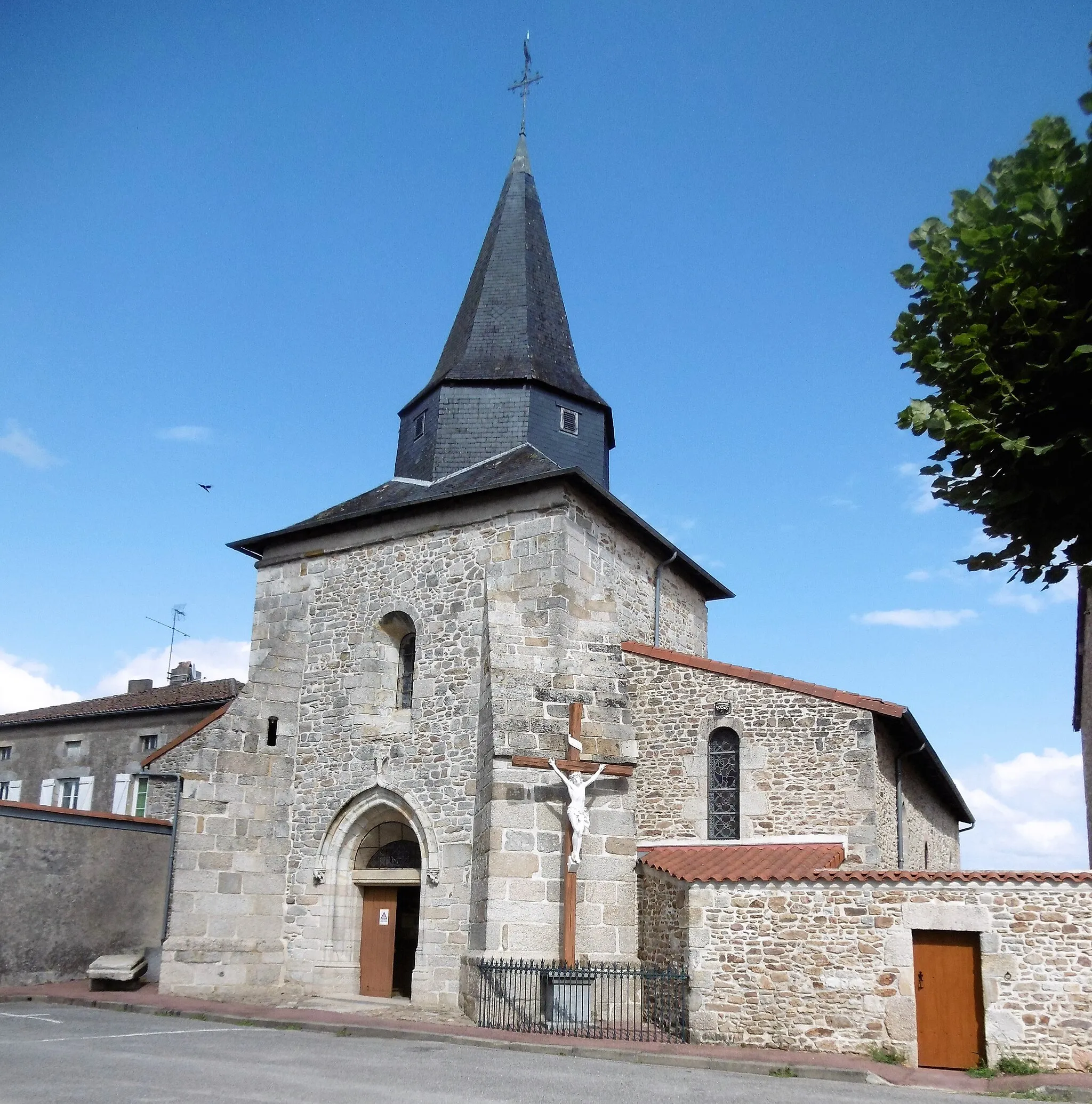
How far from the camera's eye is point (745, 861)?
467 inches

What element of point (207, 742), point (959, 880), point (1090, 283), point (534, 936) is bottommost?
point (534, 936)

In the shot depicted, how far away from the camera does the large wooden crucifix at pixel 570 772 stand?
12.1 meters

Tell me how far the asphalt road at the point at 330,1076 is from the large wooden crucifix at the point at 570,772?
6.36 ft

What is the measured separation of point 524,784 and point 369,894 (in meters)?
3.48

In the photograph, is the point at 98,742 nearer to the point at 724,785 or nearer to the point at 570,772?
the point at 570,772

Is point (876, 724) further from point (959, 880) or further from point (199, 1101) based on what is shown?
point (199, 1101)

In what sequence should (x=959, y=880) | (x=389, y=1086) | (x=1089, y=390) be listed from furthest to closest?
(x=959, y=880) → (x=389, y=1086) → (x=1089, y=390)

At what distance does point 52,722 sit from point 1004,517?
2191 centimetres

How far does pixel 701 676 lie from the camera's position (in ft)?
46.4

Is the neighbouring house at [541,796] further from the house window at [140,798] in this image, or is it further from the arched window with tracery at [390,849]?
the house window at [140,798]

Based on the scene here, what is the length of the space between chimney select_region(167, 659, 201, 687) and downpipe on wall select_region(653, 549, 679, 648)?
15.5 m

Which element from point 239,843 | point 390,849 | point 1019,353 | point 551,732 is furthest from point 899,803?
point 1019,353

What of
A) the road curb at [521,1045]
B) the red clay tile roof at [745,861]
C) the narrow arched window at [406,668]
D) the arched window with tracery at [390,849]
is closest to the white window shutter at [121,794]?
the road curb at [521,1045]

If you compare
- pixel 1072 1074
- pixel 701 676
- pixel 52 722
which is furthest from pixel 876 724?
pixel 52 722
